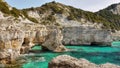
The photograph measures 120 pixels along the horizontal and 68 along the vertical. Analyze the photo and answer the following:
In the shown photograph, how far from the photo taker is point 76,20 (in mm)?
113562

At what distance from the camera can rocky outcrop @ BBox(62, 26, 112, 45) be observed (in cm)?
7769

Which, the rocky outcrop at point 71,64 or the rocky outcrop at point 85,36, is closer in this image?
the rocky outcrop at point 71,64

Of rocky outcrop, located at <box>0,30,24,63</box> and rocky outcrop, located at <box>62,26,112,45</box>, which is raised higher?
rocky outcrop, located at <box>0,30,24,63</box>

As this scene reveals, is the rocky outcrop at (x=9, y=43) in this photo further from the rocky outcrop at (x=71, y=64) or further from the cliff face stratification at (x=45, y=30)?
the rocky outcrop at (x=71, y=64)

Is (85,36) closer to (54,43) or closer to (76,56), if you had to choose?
(54,43)

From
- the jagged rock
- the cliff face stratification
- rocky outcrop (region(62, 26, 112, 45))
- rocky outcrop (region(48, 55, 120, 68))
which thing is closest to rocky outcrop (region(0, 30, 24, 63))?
the cliff face stratification

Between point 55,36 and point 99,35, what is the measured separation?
28492mm

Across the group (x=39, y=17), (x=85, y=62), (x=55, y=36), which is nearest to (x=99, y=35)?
(x=55, y=36)

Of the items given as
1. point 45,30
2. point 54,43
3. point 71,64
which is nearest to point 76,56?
point 54,43

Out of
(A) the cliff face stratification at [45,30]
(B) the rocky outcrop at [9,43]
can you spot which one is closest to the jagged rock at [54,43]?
(A) the cliff face stratification at [45,30]

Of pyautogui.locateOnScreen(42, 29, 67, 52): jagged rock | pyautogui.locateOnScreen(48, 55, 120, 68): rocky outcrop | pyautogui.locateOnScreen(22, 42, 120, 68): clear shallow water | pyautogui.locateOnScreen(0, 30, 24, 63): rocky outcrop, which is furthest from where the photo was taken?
pyautogui.locateOnScreen(42, 29, 67, 52): jagged rock

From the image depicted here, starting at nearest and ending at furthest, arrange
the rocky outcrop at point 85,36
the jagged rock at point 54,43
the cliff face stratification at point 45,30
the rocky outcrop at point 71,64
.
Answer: the rocky outcrop at point 71,64, the cliff face stratification at point 45,30, the jagged rock at point 54,43, the rocky outcrop at point 85,36

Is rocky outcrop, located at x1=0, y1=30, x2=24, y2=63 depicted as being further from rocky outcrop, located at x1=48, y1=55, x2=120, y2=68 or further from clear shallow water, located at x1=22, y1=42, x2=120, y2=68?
rocky outcrop, located at x1=48, y1=55, x2=120, y2=68

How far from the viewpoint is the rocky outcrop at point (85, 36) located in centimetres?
7769
